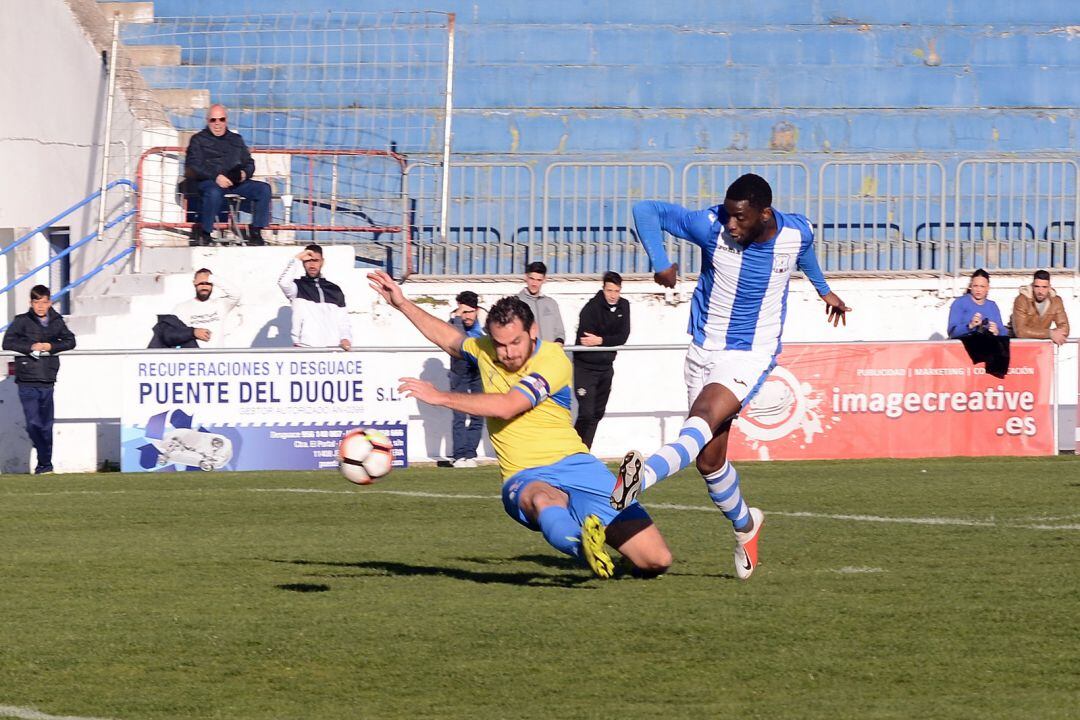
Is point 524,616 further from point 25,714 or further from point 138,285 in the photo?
point 138,285

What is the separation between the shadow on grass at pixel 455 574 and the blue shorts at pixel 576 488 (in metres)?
0.33

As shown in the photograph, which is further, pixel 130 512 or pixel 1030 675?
pixel 130 512

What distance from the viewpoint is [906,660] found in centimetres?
561

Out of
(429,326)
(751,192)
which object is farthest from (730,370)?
(429,326)

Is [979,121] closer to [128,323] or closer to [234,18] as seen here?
[234,18]

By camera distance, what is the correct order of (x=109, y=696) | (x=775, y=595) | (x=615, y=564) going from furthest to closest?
(x=615, y=564) → (x=775, y=595) → (x=109, y=696)

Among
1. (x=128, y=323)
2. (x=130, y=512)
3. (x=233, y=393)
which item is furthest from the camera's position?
(x=128, y=323)

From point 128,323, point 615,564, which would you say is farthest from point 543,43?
point 615,564

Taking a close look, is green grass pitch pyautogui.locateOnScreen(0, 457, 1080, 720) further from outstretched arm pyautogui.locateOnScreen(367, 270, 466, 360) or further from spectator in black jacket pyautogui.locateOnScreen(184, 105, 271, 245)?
spectator in black jacket pyautogui.locateOnScreen(184, 105, 271, 245)

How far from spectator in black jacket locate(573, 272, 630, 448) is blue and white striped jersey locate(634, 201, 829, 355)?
754 centimetres

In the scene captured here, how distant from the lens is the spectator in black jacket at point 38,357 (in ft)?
49.1

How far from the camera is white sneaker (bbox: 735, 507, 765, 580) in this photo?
745 cm

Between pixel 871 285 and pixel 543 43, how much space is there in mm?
6157

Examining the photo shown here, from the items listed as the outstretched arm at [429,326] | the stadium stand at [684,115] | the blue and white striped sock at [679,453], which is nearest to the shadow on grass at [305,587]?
the outstretched arm at [429,326]
